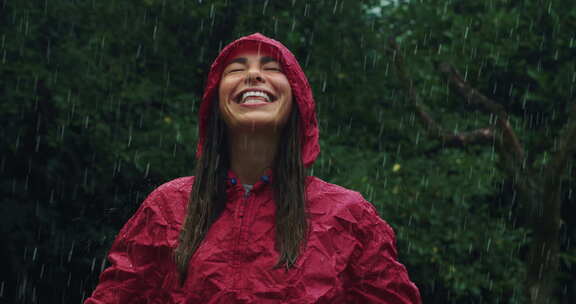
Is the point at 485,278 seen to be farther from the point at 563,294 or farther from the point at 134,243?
the point at 134,243

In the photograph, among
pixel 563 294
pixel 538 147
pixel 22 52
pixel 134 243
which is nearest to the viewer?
pixel 134 243

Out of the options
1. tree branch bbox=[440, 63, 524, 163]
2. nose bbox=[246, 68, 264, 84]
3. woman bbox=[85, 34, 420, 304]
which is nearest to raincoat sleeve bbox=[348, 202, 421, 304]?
woman bbox=[85, 34, 420, 304]

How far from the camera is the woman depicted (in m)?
2.54

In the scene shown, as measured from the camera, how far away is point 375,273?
8.82ft

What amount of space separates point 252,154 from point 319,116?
14.8 feet

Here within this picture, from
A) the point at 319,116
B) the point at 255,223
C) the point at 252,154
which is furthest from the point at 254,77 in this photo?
the point at 319,116

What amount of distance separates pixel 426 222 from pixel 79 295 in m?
3.21

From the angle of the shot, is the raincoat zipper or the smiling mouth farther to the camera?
the smiling mouth

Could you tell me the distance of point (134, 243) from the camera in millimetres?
2705

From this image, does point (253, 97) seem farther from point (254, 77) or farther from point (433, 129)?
point (433, 129)

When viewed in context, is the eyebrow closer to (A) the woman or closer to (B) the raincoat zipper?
(A) the woman

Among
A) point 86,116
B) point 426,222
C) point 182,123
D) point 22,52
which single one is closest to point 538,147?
point 426,222

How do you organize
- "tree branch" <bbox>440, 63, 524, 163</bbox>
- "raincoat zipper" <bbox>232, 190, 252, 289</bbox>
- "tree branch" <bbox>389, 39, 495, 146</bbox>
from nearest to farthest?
"raincoat zipper" <bbox>232, 190, 252, 289</bbox> < "tree branch" <bbox>440, 63, 524, 163</bbox> < "tree branch" <bbox>389, 39, 495, 146</bbox>

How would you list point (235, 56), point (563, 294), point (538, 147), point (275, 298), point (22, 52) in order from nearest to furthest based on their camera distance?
point (275, 298)
point (235, 56)
point (22, 52)
point (538, 147)
point (563, 294)
